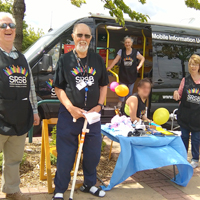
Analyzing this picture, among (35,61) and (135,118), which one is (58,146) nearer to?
(135,118)

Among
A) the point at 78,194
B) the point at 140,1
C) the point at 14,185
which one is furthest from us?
the point at 140,1

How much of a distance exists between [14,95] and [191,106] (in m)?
2.90

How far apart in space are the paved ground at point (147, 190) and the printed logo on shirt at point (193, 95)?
1207 millimetres

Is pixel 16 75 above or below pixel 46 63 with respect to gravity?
below

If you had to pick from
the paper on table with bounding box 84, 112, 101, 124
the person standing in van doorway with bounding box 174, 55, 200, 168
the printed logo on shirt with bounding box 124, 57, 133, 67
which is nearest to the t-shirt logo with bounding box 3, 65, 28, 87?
the paper on table with bounding box 84, 112, 101, 124

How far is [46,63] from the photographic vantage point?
18.6 feet

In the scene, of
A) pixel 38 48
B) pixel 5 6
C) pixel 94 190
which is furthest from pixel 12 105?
pixel 5 6

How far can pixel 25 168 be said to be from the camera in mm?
3869

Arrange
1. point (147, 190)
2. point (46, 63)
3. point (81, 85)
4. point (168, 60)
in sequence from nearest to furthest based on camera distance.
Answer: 1. point (81, 85)
2. point (147, 190)
3. point (46, 63)
4. point (168, 60)

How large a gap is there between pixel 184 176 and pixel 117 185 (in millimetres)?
944

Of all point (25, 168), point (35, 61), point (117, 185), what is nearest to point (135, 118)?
point (117, 185)

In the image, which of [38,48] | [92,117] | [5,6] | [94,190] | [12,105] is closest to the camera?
[12,105]

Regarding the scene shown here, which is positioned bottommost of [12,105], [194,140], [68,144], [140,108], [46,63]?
[194,140]

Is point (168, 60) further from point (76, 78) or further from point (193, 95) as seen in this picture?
point (76, 78)
